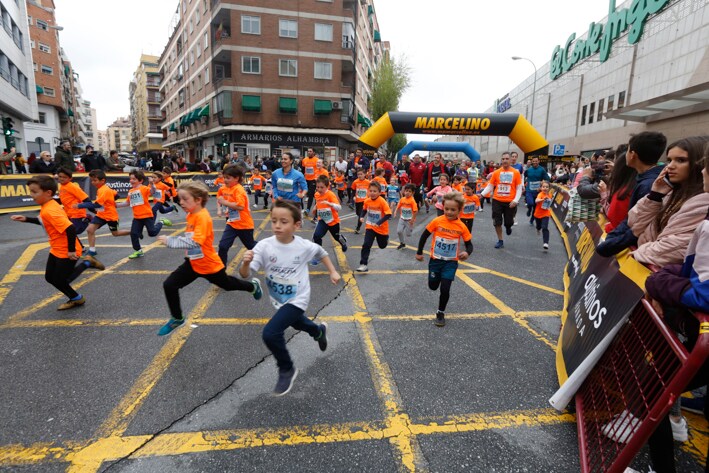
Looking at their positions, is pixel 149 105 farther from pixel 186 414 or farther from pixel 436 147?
pixel 186 414

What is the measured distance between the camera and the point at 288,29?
31703 millimetres

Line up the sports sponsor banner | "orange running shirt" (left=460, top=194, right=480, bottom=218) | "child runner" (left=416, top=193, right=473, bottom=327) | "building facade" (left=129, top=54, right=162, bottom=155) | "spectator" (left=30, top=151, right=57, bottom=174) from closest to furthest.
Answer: the sports sponsor banner
"child runner" (left=416, top=193, right=473, bottom=327)
"orange running shirt" (left=460, top=194, right=480, bottom=218)
"spectator" (left=30, top=151, right=57, bottom=174)
"building facade" (left=129, top=54, right=162, bottom=155)

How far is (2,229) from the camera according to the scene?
941 centimetres

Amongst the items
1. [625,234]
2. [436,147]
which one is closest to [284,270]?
[625,234]

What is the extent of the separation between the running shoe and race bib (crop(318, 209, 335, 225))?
4.16 meters

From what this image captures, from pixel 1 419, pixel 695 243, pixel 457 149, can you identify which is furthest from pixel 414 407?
pixel 457 149

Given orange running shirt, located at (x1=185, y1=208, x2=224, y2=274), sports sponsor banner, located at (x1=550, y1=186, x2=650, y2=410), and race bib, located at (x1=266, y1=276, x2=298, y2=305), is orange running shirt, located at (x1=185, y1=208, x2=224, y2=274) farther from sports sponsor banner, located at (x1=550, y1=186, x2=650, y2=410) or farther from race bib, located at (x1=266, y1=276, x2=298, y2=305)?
sports sponsor banner, located at (x1=550, y1=186, x2=650, y2=410)

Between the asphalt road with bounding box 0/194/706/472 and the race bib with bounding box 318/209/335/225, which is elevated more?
the race bib with bounding box 318/209/335/225

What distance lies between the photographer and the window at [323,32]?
105ft

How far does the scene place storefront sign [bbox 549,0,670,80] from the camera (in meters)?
23.4

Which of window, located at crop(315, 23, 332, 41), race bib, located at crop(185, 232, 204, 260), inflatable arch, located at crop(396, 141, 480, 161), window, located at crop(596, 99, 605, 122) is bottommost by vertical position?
race bib, located at crop(185, 232, 204, 260)

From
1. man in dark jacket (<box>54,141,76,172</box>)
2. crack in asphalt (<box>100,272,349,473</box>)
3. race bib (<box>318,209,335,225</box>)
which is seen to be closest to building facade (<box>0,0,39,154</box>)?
man in dark jacket (<box>54,141,76,172</box>)

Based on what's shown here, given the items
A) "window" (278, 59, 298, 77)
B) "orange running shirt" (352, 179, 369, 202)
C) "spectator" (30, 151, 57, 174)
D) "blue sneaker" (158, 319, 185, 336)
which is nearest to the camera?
"blue sneaker" (158, 319, 185, 336)

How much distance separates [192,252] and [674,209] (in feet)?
14.0
